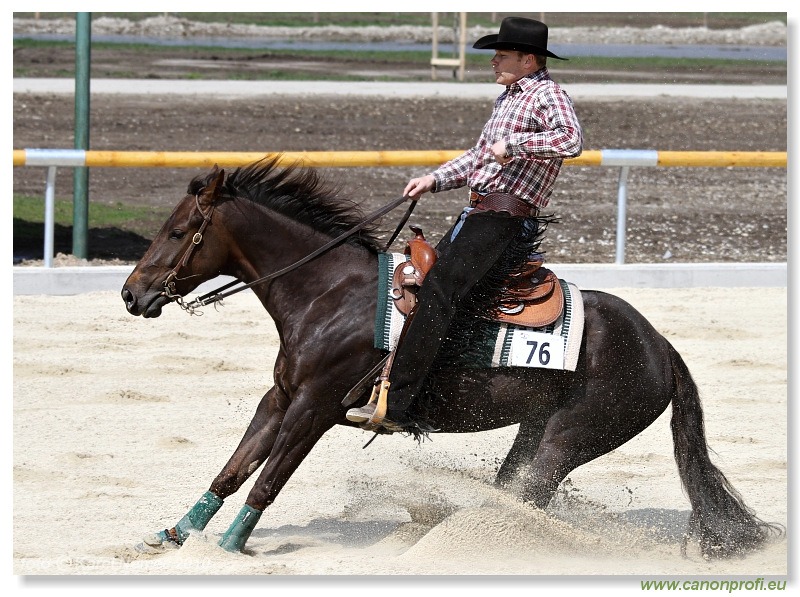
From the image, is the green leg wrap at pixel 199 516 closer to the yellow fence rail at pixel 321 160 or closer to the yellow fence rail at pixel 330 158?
the yellow fence rail at pixel 321 160

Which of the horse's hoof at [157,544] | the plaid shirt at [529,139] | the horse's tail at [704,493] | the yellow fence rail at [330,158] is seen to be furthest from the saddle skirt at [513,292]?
the yellow fence rail at [330,158]

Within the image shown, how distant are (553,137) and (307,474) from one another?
2.51m

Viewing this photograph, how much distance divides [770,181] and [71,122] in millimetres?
9158

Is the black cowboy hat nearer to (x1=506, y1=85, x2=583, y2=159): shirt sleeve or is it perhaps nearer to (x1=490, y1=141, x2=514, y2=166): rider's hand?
(x1=506, y1=85, x2=583, y2=159): shirt sleeve

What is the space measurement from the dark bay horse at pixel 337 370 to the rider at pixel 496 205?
19 cm

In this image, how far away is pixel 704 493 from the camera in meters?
5.68

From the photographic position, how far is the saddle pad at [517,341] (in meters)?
5.41

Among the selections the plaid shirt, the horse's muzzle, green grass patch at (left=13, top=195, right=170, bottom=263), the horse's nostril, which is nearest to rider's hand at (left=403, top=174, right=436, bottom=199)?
the plaid shirt

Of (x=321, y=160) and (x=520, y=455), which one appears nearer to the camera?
(x=520, y=455)

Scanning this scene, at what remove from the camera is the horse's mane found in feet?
18.3

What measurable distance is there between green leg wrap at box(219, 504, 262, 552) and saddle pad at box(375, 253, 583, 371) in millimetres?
880

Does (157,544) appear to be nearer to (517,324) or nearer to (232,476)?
(232,476)

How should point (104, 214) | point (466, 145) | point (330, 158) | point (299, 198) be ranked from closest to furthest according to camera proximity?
point (299, 198) < point (330, 158) < point (104, 214) < point (466, 145)

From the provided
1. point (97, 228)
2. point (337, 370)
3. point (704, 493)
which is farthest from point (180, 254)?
point (97, 228)
